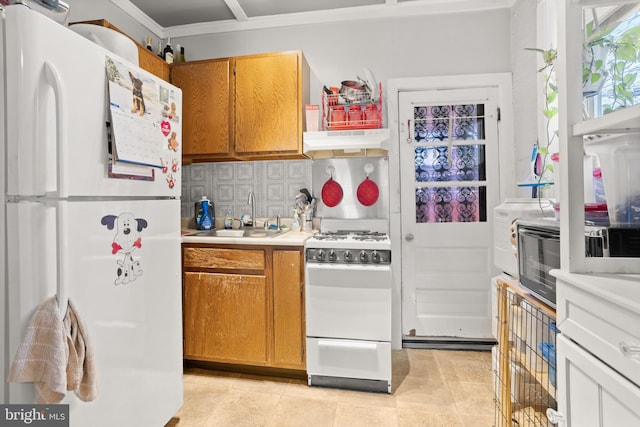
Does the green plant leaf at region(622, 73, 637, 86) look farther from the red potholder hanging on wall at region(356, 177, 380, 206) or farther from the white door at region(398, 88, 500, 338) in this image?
the red potholder hanging on wall at region(356, 177, 380, 206)

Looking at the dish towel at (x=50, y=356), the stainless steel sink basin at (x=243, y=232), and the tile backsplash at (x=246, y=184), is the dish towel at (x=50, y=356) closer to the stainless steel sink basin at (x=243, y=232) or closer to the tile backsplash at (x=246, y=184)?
the stainless steel sink basin at (x=243, y=232)

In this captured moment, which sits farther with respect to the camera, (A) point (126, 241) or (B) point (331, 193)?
(B) point (331, 193)

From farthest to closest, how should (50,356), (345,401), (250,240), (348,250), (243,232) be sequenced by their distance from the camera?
(243,232), (250,240), (348,250), (345,401), (50,356)

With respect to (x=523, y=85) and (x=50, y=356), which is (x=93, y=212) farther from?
(x=523, y=85)

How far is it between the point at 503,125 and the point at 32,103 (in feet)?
9.23

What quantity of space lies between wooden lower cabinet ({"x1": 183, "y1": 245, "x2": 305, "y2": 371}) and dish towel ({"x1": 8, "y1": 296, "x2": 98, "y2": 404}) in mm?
1166

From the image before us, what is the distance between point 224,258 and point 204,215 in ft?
2.37

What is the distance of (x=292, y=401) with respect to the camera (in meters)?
1.92

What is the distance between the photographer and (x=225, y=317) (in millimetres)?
2172

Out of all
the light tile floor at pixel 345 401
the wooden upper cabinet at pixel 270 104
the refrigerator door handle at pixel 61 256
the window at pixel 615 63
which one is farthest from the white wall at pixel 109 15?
the window at pixel 615 63

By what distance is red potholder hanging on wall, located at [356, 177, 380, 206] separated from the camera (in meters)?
2.62

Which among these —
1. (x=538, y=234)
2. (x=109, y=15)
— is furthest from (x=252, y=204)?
(x=538, y=234)

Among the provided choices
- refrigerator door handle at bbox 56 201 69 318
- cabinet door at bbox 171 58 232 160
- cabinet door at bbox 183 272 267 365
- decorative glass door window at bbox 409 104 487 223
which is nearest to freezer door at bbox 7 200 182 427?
refrigerator door handle at bbox 56 201 69 318

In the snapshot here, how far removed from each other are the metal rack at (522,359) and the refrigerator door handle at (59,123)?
1.69m
